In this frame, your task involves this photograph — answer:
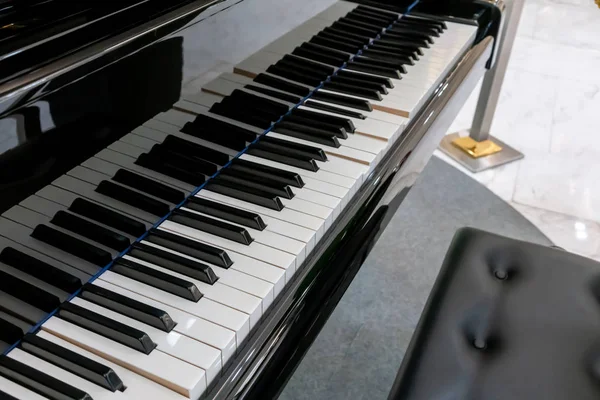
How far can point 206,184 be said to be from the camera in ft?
3.03

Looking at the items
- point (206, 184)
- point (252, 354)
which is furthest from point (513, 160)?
point (252, 354)

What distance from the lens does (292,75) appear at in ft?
3.72

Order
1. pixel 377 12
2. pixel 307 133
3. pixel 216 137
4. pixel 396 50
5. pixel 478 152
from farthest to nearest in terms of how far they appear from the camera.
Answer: pixel 478 152 < pixel 377 12 < pixel 396 50 < pixel 307 133 < pixel 216 137

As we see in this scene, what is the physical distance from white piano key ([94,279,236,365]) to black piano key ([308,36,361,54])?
709mm

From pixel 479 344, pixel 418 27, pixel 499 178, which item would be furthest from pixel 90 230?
pixel 499 178

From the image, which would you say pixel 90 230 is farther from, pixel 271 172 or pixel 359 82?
pixel 359 82

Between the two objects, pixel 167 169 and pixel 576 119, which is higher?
pixel 167 169

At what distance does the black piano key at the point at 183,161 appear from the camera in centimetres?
85

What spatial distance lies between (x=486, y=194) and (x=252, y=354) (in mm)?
1712

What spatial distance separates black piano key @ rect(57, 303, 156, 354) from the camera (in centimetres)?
66

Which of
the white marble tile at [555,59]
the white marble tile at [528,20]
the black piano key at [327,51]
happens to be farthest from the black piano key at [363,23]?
the white marble tile at [528,20]

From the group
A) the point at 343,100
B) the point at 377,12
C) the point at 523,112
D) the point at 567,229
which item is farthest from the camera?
the point at 523,112

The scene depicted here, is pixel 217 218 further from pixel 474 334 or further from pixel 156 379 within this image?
pixel 474 334

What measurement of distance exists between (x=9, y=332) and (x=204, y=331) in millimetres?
221
